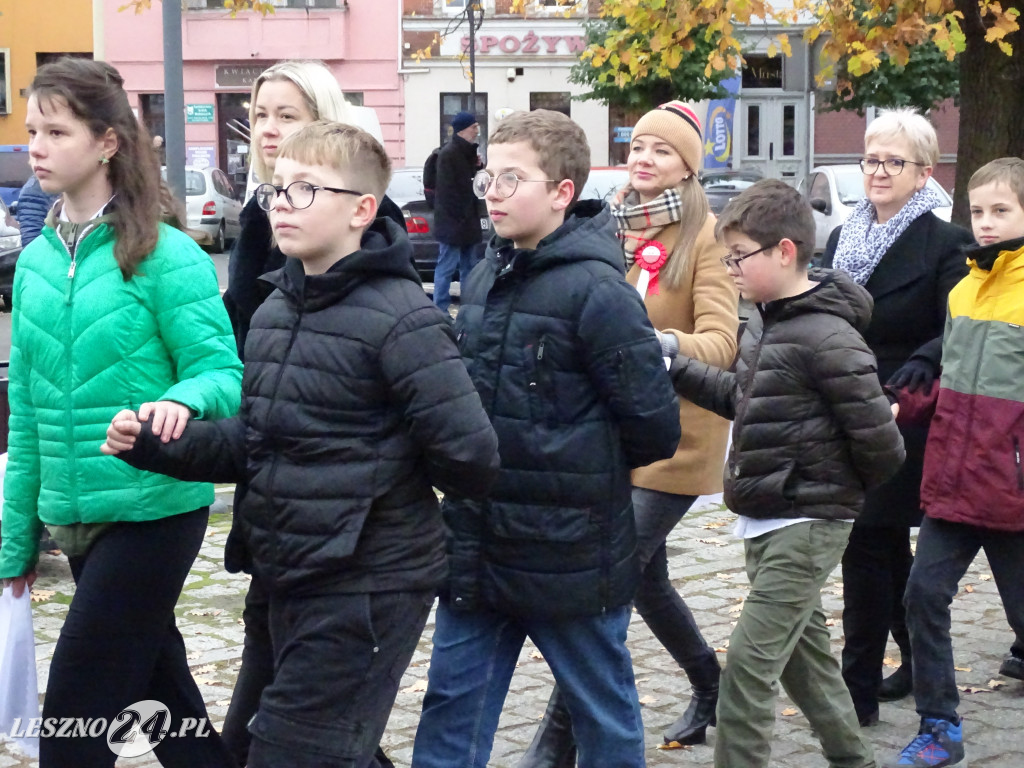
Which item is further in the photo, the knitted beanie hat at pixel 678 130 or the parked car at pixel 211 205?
the parked car at pixel 211 205

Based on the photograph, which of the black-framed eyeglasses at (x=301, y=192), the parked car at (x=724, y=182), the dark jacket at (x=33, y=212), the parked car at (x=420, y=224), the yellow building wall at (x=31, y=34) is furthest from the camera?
the yellow building wall at (x=31, y=34)

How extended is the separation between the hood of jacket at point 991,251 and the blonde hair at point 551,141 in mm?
1562

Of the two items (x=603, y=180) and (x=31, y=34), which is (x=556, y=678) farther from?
(x=31, y=34)

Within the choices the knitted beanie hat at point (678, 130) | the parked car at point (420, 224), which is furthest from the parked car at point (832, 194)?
the knitted beanie hat at point (678, 130)

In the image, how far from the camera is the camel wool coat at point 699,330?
4484 mm

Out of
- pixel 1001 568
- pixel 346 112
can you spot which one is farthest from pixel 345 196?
pixel 1001 568

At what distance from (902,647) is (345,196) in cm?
309

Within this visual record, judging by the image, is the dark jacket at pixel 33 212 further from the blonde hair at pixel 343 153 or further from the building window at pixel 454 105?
the building window at pixel 454 105

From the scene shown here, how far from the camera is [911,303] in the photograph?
4.93 metres

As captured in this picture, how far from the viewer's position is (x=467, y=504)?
143 inches

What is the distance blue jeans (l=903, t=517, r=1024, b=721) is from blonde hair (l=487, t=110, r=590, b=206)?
1788mm

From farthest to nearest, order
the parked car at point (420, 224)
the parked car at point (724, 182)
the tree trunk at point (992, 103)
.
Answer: the parked car at point (724, 182) → the parked car at point (420, 224) → the tree trunk at point (992, 103)

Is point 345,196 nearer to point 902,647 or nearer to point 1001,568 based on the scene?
point 1001,568

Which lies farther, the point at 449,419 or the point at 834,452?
the point at 834,452
